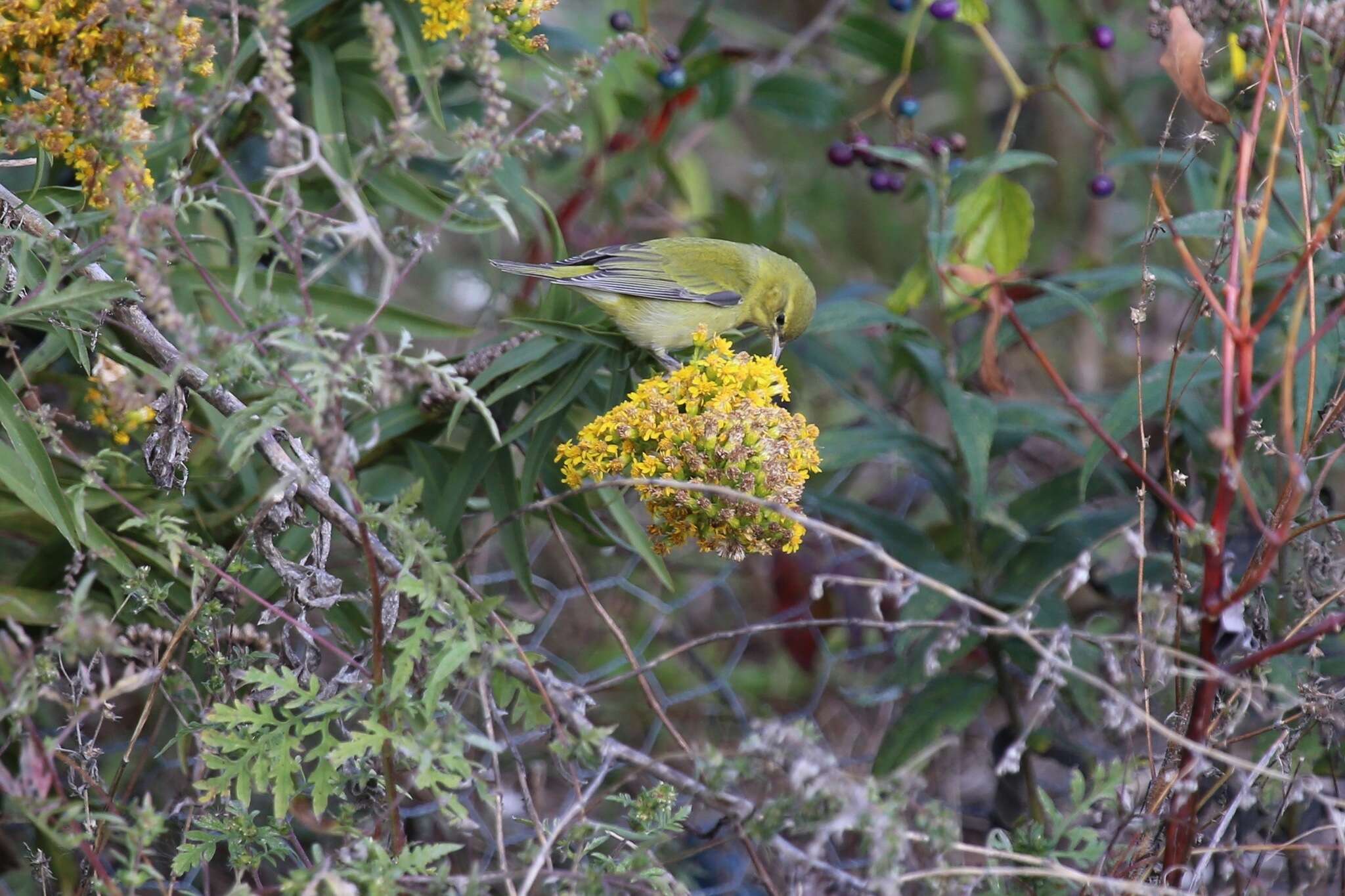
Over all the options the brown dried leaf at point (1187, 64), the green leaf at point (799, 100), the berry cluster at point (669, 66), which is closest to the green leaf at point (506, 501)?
the brown dried leaf at point (1187, 64)

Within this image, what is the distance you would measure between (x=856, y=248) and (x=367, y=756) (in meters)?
4.00

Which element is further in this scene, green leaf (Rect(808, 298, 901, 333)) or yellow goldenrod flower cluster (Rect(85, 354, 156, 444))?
green leaf (Rect(808, 298, 901, 333))

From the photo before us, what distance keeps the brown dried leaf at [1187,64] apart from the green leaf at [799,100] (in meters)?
2.08

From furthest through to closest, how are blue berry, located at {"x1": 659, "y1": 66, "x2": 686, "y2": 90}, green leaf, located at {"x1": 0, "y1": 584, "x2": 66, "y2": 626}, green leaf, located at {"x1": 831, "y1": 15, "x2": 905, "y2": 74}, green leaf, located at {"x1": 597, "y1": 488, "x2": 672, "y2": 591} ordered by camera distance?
green leaf, located at {"x1": 831, "y1": 15, "x2": 905, "y2": 74}, blue berry, located at {"x1": 659, "y1": 66, "x2": 686, "y2": 90}, green leaf, located at {"x1": 597, "y1": 488, "x2": 672, "y2": 591}, green leaf, located at {"x1": 0, "y1": 584, "x2": 66, "y2": 626}

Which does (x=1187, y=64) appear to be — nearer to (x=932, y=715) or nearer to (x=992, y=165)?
(x=992, y=165)

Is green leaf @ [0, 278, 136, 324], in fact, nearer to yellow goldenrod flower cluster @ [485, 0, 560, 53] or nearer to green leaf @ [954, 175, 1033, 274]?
yellow goldenrod flower cluster @ [485, 0, 560, 53]

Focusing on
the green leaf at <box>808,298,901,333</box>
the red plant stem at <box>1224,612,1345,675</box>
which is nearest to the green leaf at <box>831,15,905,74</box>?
the green leaf at <box>808,298,901,333</box>

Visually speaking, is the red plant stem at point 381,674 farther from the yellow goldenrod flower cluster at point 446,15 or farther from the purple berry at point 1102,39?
the purple berry at point 1102,39

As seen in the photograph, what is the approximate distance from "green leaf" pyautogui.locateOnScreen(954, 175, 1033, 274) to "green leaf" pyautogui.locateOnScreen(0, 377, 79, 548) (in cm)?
197

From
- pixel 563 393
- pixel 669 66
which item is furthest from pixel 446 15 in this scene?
pixel 669 66

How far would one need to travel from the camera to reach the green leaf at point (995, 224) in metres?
2.75

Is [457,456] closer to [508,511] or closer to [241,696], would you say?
[508,511]

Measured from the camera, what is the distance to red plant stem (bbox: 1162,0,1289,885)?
136cm

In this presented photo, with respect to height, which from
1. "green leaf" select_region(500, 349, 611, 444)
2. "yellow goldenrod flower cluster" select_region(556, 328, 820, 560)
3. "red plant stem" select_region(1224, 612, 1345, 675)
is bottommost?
"red plant stem" select_region(1224, 612, 1345, 675)
